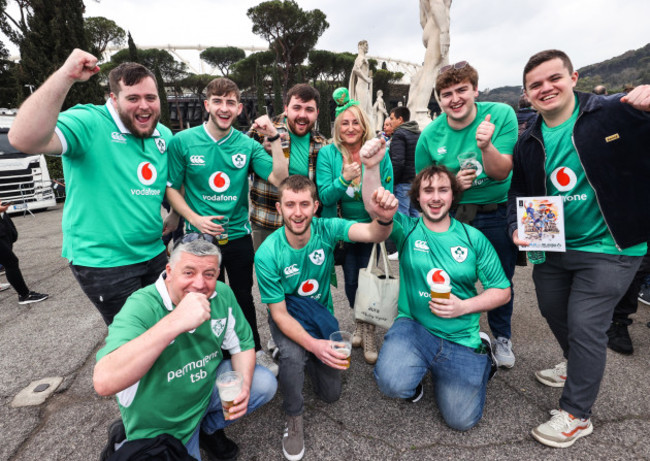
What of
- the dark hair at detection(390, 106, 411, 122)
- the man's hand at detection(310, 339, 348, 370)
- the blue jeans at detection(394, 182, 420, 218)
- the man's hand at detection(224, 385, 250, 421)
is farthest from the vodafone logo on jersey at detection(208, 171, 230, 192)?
the dark hair at detection(390, 106, 411, 122)

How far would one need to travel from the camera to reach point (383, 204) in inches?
84.0

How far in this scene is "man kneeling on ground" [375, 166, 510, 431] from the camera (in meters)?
2.22

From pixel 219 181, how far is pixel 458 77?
6.48 feet

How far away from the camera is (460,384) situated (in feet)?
7.16

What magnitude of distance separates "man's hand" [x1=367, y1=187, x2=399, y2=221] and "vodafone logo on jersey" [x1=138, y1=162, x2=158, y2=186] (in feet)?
4.90

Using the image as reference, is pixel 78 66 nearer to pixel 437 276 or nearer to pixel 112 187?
Result: pixel 112 187

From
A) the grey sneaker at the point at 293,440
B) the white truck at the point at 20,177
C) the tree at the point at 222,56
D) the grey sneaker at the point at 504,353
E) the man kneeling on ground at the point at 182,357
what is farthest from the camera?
the tree at the point at 222,56

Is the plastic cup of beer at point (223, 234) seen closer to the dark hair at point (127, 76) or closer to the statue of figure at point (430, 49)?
the dark hair at point (127, 76)

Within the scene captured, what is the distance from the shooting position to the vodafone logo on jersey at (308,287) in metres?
2.43

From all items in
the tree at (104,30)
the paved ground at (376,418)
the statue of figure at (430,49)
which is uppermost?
the tree at (104,30)

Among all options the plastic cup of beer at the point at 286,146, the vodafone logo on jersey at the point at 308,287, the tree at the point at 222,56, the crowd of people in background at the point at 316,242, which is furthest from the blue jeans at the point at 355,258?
the tree at the point at 222,56

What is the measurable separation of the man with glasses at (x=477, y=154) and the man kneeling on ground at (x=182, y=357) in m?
1.89

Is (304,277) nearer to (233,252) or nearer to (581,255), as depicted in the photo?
(233,252)

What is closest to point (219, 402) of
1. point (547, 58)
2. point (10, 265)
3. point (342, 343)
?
point (342, 343)
